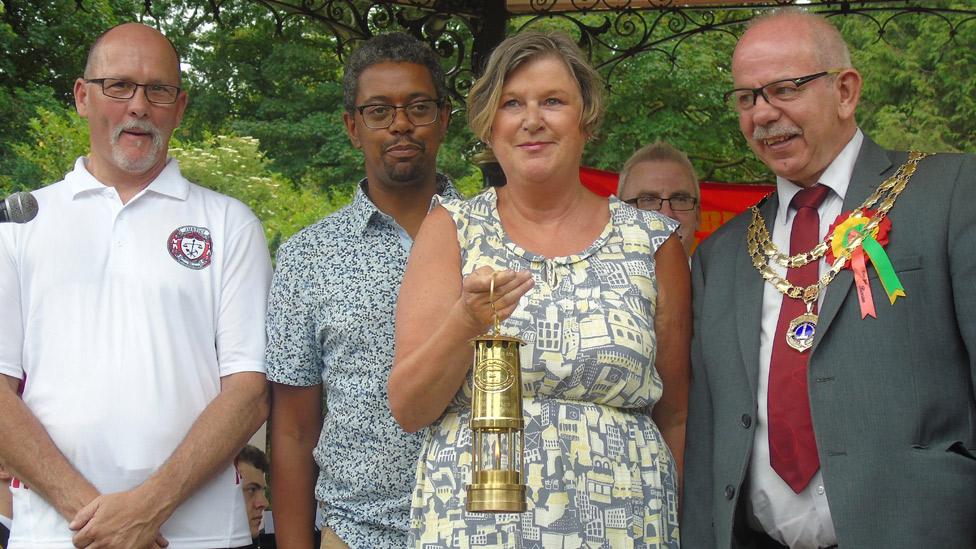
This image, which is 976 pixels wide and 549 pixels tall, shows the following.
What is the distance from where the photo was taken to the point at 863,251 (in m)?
3.21

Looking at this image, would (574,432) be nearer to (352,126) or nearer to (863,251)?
(863,251)

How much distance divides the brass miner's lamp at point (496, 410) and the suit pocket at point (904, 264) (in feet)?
3.28

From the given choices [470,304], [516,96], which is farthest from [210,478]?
[516,96]

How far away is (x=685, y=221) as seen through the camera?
5262 millimetres

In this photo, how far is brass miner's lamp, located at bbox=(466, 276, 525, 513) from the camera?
113 inches

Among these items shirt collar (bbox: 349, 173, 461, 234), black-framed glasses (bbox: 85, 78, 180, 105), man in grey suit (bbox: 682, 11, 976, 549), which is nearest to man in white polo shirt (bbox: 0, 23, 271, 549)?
black-framed glasses (bbox: 85, 78, 180, 105)

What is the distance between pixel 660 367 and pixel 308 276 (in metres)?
1.18

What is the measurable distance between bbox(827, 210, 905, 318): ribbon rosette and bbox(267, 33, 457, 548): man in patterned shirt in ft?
4.58

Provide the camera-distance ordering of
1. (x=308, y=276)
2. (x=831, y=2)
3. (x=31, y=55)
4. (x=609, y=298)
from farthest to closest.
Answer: (x=31, y=55)
(x=831, y=2)
(x=308, y=276)
(x=609, y=298)

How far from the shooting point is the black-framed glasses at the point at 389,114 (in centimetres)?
412

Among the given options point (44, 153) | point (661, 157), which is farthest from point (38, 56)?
point (661, 157)

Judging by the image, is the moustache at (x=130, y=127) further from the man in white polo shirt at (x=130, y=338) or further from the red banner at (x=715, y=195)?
the red banner at (x=715, y=195)

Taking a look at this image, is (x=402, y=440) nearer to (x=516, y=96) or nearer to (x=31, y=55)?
(x=516, y=96)

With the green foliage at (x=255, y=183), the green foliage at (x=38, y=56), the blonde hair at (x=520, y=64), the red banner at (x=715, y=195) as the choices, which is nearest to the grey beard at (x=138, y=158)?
the blonde hair at (x=520, y=64)
